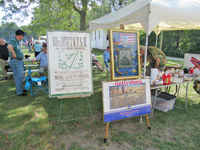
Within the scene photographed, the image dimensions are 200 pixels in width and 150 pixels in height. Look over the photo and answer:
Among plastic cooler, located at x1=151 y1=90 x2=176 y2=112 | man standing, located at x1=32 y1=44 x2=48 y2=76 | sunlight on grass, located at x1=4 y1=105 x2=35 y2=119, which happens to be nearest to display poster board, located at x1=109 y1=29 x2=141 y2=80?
plastic cooler, located at x1=151 y1=90 x2=176 y2=112

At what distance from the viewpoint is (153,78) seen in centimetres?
315

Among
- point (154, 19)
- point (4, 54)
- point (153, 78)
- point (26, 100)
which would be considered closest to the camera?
point (154, 19)

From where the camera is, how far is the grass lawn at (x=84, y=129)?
2.29 m

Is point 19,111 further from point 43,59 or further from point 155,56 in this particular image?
point 155,56

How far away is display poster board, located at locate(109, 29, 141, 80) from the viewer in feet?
7.81

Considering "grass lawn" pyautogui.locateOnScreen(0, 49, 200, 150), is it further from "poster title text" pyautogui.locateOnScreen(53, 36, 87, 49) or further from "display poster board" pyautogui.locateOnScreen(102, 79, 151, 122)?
"poster title text" pyautogui.locateOnScreen(53, 36, 87, 49)

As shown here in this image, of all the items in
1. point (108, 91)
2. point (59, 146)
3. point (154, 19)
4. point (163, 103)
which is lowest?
point (59, 146)

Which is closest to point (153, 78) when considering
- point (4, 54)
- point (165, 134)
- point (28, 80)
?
point (165, 134)

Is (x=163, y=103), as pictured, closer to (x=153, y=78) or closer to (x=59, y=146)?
(x=153, y=78)

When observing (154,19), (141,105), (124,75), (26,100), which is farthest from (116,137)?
(26,100)

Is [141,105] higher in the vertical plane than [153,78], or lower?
lower

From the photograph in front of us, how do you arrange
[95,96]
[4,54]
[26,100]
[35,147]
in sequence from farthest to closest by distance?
[4,54] < [95,96] < [26,100] < [35,147]

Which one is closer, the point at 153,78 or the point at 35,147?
the point at 35,147

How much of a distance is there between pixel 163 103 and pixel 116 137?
159 centimetres
